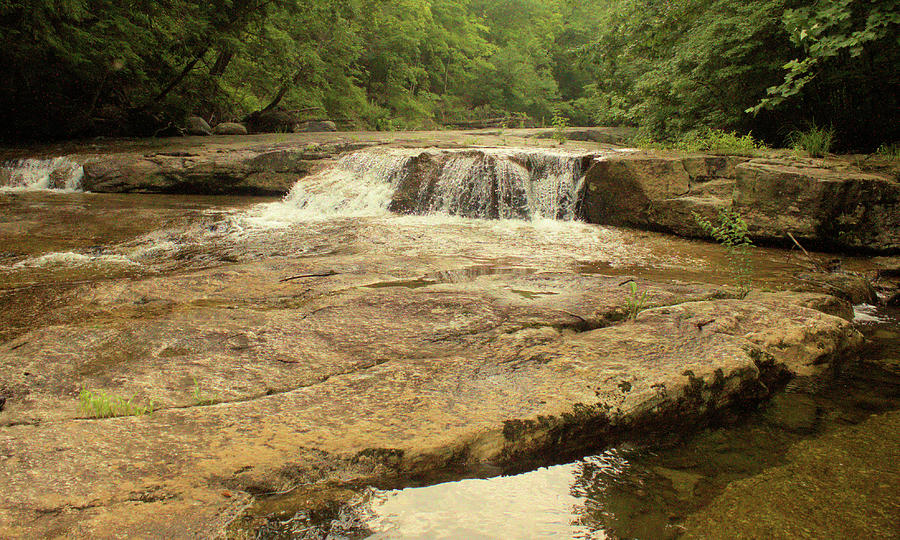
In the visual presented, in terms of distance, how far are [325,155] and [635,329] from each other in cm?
929

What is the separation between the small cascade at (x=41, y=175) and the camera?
1045cm

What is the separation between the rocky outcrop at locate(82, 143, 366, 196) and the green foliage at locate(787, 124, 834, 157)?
8291 mm

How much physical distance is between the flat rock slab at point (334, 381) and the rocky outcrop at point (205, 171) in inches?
287

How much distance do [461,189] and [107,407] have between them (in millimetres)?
7762

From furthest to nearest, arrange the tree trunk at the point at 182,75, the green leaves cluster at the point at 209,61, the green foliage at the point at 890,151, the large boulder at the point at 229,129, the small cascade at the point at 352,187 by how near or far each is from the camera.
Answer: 1. the large boulder at the point at 229,129
2. the tree trunk at the point at 182,75
3. the green leaves cluster at the point at 209,61
4. the small cascade at the point at 352,187
5. the green foliage at the point at 890,151

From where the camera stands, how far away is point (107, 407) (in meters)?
2.22

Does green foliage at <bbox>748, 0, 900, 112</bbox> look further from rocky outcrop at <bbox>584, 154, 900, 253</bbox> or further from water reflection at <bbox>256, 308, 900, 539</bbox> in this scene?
water reflection at <bbox>256, 308, 900, 539</bbox>

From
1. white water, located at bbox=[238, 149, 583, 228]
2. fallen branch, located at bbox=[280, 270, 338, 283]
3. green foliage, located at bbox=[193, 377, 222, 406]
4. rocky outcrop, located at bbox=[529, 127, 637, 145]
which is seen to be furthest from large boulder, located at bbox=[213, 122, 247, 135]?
green foliage, located at bbox=[193, 377, 222, 406]

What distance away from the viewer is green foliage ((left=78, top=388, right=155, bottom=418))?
221 cm

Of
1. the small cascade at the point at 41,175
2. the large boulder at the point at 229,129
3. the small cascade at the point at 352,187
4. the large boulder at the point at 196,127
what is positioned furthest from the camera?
the large boulder at the point at 229,129

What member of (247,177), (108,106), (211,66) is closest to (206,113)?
(211,66)

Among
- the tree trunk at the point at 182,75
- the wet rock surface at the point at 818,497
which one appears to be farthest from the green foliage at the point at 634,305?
the tree trunk at the point at 182,75

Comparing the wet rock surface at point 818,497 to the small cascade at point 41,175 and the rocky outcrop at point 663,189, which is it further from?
the small cascade at point 41,175

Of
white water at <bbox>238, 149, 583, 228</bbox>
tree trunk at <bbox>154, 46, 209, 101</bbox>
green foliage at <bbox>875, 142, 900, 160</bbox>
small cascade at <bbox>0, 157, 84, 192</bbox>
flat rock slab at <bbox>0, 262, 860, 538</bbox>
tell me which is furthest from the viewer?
tree trunk at <bbox>154, 46, 209, 101</bbox>
